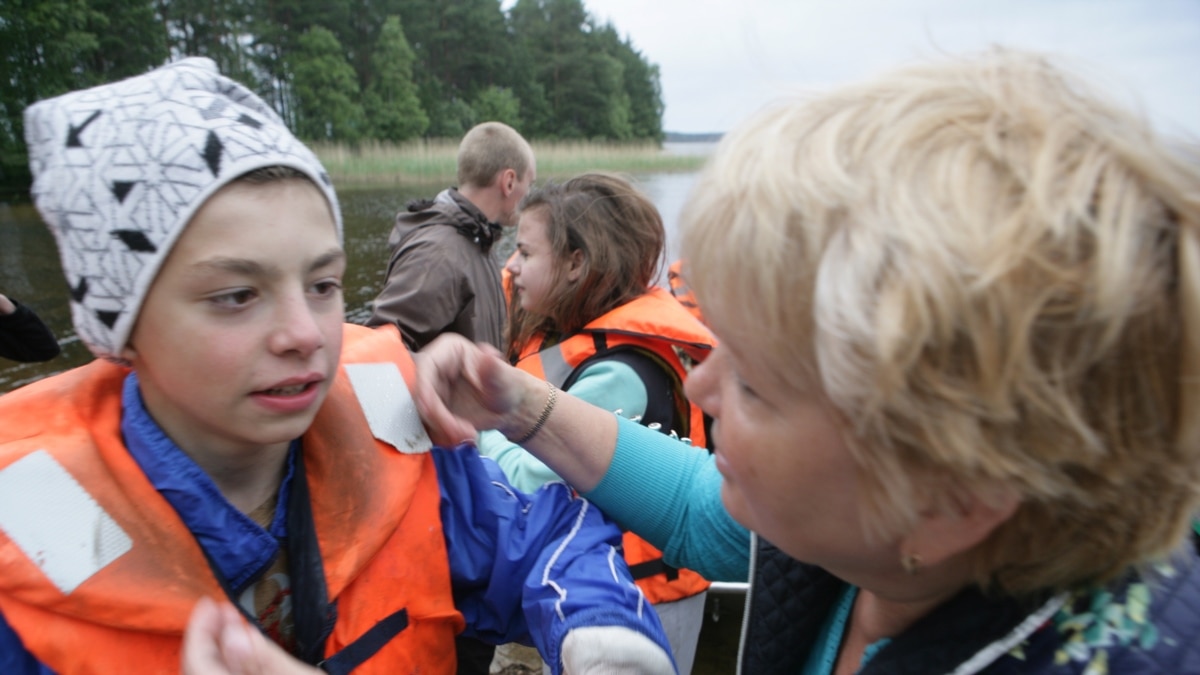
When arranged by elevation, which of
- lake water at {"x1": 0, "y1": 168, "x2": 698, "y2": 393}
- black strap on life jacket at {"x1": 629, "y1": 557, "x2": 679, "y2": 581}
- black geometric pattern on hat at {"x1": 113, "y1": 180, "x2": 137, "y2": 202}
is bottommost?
lake water at {"x1": 0, "y1": 168, "x2": 698, "y2": 393}

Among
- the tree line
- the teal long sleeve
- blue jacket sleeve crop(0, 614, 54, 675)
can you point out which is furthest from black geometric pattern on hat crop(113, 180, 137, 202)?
the tree line

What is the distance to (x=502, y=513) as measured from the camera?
1.68m

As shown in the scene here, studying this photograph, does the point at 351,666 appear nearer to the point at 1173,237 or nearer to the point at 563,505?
the point at 563,505

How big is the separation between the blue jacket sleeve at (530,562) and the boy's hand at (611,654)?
0.20 ft

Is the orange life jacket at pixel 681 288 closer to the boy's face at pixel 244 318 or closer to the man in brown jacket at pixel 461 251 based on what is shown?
the boy's face at pixel 244 318

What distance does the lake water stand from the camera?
26.6 feet

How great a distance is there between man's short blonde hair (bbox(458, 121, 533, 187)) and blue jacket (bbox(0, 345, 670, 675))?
10.4 ft

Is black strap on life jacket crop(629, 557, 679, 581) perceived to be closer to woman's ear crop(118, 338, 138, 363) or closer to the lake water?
woman's ear crop(118, 338, 138, 363)

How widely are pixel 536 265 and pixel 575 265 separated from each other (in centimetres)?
17

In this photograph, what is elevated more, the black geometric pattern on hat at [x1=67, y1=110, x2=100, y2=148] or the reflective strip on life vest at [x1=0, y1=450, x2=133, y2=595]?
the black geometric pattern on hat at [x1=67, y1=110, x2=100, y2=148]

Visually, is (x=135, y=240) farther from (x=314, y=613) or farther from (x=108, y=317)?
(x=314, y=613)

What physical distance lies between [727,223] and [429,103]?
51.8 meters

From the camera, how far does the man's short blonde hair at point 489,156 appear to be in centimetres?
464

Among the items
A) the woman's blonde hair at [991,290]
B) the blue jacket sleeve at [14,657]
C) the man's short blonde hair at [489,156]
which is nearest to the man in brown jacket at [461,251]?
the man's short blonde hair at [489,156]
